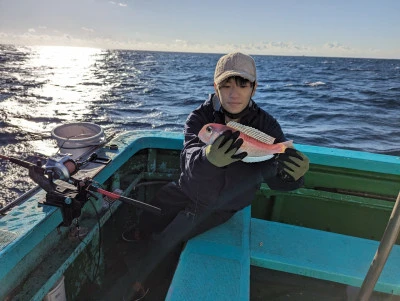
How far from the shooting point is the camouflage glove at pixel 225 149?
7.13 feet

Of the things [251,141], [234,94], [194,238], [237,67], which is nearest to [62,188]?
[194,238]

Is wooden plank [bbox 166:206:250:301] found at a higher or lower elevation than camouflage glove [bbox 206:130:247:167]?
lower

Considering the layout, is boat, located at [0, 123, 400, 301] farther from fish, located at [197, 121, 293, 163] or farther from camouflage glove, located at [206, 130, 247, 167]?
fish, located at [197, 121, 293, 163]

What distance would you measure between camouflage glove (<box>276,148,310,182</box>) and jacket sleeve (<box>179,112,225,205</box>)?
1.77ft

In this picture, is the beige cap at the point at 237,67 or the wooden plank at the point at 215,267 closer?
the wooden plank at the point at 215,267

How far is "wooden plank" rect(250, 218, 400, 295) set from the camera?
2.44m

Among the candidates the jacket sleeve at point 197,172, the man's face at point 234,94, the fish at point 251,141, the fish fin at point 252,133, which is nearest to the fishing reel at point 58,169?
the jacket sleeve at point 197,172

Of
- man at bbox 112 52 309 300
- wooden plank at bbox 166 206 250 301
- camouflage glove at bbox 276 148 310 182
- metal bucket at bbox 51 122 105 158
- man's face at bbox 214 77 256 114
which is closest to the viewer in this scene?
wooden plank at bbox 166 206 250 301

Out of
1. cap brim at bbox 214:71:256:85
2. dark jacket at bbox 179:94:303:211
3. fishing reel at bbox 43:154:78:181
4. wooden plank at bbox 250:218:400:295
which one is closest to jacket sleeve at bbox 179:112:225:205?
dark jacket at bbox 179:94:303:211

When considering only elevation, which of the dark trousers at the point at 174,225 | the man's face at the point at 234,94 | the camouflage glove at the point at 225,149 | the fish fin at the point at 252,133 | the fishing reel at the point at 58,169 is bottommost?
the dark trousers at the point at 174,225

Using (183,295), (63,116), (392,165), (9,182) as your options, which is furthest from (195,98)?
(183,295)

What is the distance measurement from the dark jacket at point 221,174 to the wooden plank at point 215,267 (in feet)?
0.98

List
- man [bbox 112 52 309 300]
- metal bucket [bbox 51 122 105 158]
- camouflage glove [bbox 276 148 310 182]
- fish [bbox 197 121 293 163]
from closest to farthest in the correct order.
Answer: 1. fish [bbox 197 121 293 163]
2. camouflage glove [bbox 276 148 310 182]
3. man [bbox 112 52 309 300]
4. metal bucket [bbox 51 122 105 158]

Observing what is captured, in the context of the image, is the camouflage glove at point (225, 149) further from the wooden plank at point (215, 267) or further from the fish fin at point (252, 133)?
the wooden plank at point (215, 267)
